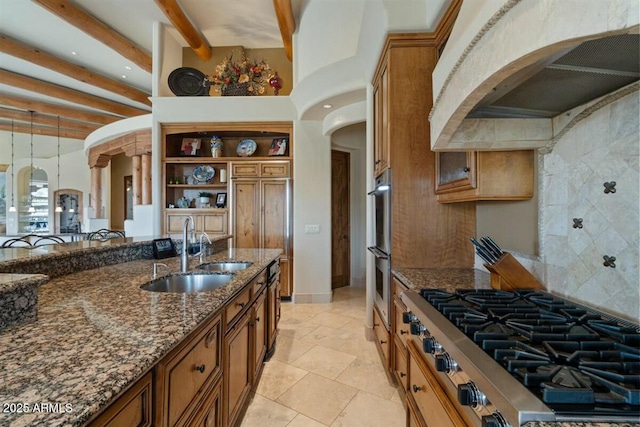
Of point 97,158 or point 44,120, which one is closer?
point 97,158

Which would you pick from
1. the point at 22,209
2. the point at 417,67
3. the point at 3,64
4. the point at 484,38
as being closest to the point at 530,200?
the point at 484,38

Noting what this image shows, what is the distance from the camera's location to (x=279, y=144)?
444 centimetres

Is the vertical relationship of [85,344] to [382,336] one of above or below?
above

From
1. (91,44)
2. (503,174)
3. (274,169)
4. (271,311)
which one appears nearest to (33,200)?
(91,44)

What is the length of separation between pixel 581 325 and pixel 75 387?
4.56ft

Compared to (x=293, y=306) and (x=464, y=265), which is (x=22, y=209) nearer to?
(x=293, y=306)

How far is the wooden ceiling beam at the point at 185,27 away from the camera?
3692 millimetres

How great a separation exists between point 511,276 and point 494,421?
1010mm

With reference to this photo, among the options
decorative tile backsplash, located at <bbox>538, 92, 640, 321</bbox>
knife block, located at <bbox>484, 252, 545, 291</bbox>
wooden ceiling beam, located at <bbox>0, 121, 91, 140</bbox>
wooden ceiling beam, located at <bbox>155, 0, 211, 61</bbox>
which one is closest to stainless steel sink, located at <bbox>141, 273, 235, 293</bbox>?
knife block, located at <bbox>484, 252, 545, 291</bbox>

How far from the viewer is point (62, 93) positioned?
577 centimetres

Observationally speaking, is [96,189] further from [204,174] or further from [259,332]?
[259,332]

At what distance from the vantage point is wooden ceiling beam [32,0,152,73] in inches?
143

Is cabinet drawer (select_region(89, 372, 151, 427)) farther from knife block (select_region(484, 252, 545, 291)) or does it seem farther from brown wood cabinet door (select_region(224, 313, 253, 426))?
knife block (select_region(484, 252, 545, 291))

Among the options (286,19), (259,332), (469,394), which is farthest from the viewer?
(286,19)
